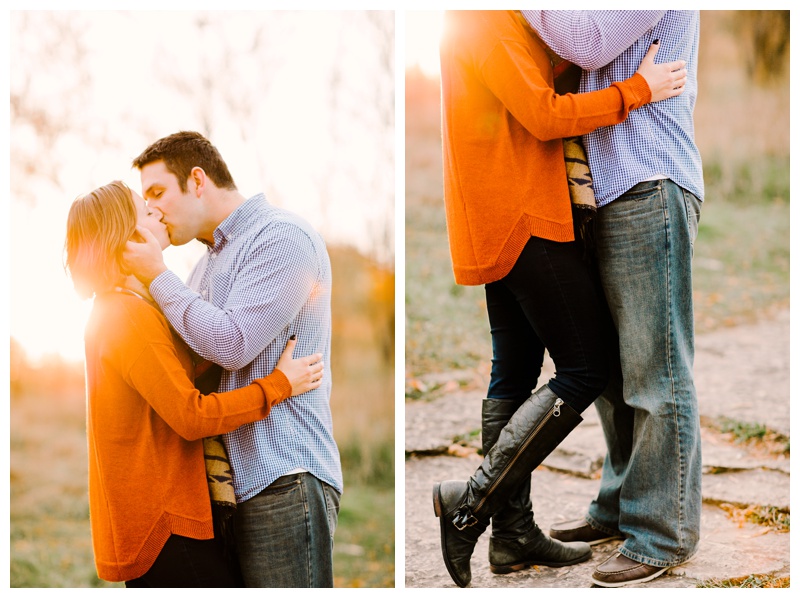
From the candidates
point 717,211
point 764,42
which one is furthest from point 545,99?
point 764,42

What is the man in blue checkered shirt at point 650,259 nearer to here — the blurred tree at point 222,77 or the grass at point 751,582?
the grass at point 751,582

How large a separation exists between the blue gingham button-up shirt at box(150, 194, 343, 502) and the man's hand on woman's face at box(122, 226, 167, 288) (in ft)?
0.13

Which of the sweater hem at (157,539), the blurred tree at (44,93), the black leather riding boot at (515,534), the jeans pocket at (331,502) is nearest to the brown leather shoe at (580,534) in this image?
the black leather riding boot at (515,534)

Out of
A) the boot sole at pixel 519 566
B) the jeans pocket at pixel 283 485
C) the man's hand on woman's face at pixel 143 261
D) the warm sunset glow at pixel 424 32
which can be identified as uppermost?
the warm sunset glow at pixel 424 32

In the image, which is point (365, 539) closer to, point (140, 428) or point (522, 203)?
point (140, 428)

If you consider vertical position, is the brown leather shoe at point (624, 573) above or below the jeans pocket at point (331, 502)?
below

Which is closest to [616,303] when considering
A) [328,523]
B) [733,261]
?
[328,523]

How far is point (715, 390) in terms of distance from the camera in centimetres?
413

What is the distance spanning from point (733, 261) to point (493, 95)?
20.1 ft

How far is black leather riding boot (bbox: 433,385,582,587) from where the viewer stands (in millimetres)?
2000

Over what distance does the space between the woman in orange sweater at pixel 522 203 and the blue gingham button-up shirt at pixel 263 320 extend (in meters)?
0.46

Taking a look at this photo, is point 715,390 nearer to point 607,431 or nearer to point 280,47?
point 607,431

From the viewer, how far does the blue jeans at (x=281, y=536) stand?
73.2 inches

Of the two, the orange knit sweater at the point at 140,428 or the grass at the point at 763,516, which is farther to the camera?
the grass at the point at 763,516
